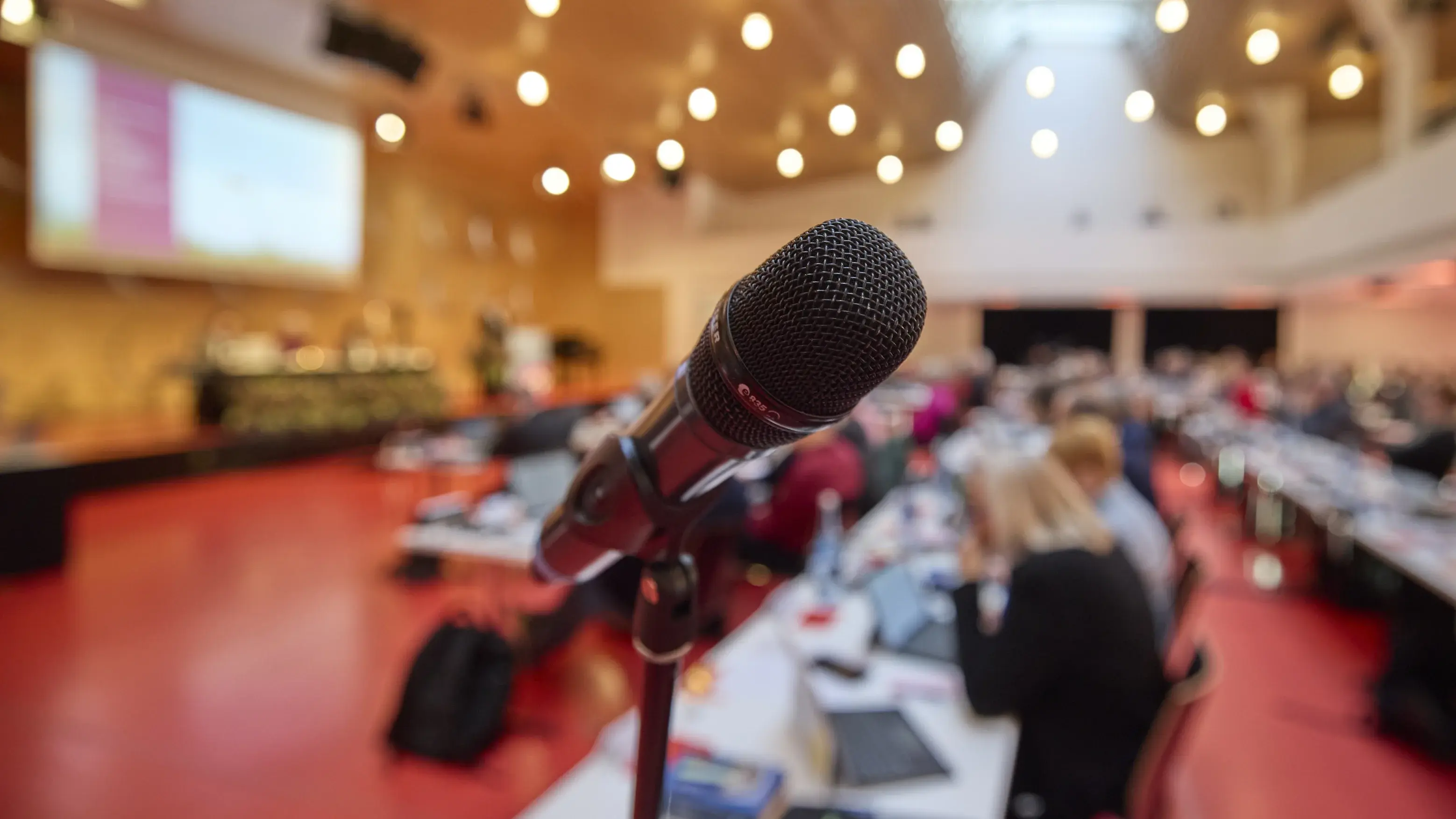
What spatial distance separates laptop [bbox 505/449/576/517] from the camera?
3664mm

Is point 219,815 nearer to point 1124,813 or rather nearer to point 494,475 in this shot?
point 1124,813

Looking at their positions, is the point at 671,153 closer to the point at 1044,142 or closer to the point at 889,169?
the point at 1044,142

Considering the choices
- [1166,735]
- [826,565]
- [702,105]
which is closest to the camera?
[1166,735]

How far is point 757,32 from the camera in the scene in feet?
17.3

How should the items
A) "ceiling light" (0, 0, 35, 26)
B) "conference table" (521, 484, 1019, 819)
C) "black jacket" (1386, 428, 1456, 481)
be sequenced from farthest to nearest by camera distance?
"black jacket" (1386, 428, 1456, 481), "ceiling light" (0, 0, 35, 26), "conference table" (521, 484, 1019, 819)

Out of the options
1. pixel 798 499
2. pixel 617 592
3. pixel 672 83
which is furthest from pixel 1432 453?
pixel 672 83

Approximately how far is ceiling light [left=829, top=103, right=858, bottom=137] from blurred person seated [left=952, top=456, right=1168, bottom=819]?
260 centimetres

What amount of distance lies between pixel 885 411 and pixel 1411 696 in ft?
20.2

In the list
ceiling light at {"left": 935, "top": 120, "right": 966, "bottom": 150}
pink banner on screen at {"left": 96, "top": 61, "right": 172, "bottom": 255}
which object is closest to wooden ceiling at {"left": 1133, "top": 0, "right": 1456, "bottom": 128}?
ceiling light at {"left": 935, "top": 120, "right": 966, "bottom": 150}

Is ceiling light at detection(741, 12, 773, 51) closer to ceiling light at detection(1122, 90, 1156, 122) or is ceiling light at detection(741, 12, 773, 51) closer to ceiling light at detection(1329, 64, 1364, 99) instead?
ceiling light at detection(1122, 90, 1156, 122)

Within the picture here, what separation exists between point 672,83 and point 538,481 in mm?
4746

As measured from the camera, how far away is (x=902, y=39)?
1.66 metres

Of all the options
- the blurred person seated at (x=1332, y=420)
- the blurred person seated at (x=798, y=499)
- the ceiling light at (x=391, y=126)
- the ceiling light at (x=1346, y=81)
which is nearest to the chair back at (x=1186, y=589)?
the blurred person seated at (x=798, y=499)

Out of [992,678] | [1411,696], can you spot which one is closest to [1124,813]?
[992,678]
